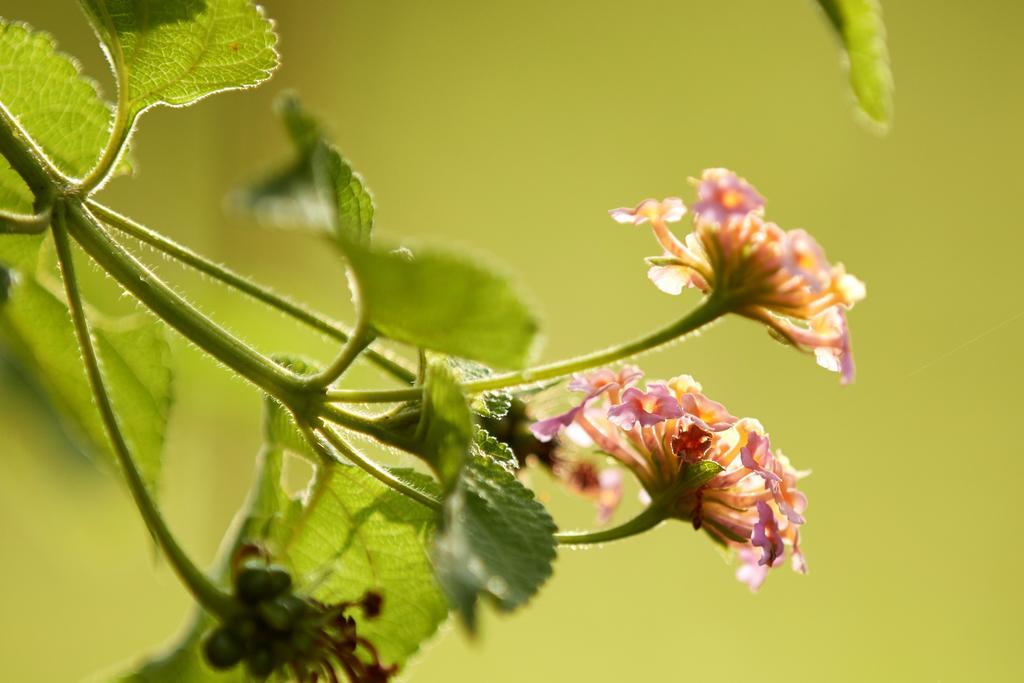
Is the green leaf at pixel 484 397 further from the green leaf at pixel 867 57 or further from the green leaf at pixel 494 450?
the green leaf at pixel 867 57

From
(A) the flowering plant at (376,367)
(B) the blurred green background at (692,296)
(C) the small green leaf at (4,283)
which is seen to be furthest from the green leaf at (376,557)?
(B) the blurred green background at (692,296)

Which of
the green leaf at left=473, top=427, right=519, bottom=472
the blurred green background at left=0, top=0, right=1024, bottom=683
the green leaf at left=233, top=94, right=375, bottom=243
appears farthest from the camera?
the blurred green background at left=0, top=0, right=1024, bottom=683

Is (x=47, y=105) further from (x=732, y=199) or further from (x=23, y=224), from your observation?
(x=732, y=199)

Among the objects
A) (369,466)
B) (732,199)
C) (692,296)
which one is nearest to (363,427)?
(369,466)

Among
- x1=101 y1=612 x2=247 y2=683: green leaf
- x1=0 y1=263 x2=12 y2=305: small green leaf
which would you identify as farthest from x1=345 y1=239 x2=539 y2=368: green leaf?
x1=101 y1=612 x2=247 y2=683: green leaf

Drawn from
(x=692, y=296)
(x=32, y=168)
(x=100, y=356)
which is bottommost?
(x=692, y=296)

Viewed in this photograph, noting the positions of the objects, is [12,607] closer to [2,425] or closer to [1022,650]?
[2,425]

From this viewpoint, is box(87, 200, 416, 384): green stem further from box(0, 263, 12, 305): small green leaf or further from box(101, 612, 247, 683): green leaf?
box(101, 612, 247, 683): green leaf
